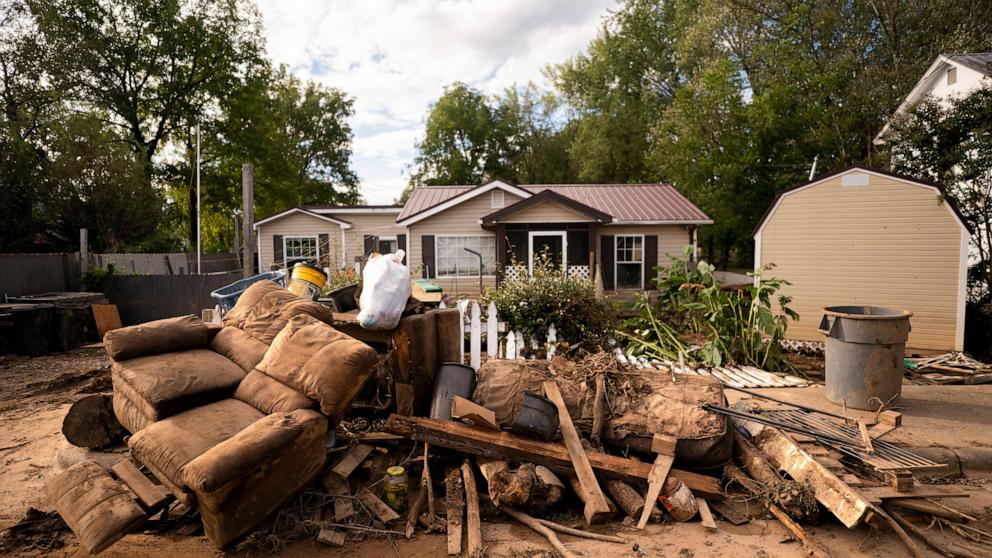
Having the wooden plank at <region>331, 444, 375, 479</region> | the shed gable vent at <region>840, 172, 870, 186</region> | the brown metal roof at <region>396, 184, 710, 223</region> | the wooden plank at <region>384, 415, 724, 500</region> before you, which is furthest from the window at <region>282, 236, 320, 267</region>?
the wooden plank at <region>384, 415, 724, 500</region>

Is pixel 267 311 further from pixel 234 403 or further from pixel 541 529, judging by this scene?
pixel 541 529

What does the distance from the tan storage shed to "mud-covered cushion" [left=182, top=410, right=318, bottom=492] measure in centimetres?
1014

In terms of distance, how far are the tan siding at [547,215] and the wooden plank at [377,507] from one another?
12.0 meters

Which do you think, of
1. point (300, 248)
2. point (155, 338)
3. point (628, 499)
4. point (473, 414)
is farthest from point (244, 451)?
point (300, 248)

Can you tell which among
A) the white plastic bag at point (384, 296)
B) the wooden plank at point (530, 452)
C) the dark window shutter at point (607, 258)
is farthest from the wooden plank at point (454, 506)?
the dark window shutter at point (607, 258)

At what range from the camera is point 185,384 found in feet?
11.2

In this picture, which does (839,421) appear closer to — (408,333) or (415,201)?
(408,333)

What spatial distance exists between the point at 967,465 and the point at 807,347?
20.8 ft

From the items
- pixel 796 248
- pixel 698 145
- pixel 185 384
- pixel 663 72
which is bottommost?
pixel 185 384

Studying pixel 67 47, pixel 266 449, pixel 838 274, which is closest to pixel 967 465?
pixel 266 449

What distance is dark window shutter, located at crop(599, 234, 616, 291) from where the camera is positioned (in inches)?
→ 637

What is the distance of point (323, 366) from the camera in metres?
3.45

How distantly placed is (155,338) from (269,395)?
3.37 ft

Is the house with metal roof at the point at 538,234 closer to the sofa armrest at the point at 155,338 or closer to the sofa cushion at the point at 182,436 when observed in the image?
the sofa armrest at the point at 155,338
